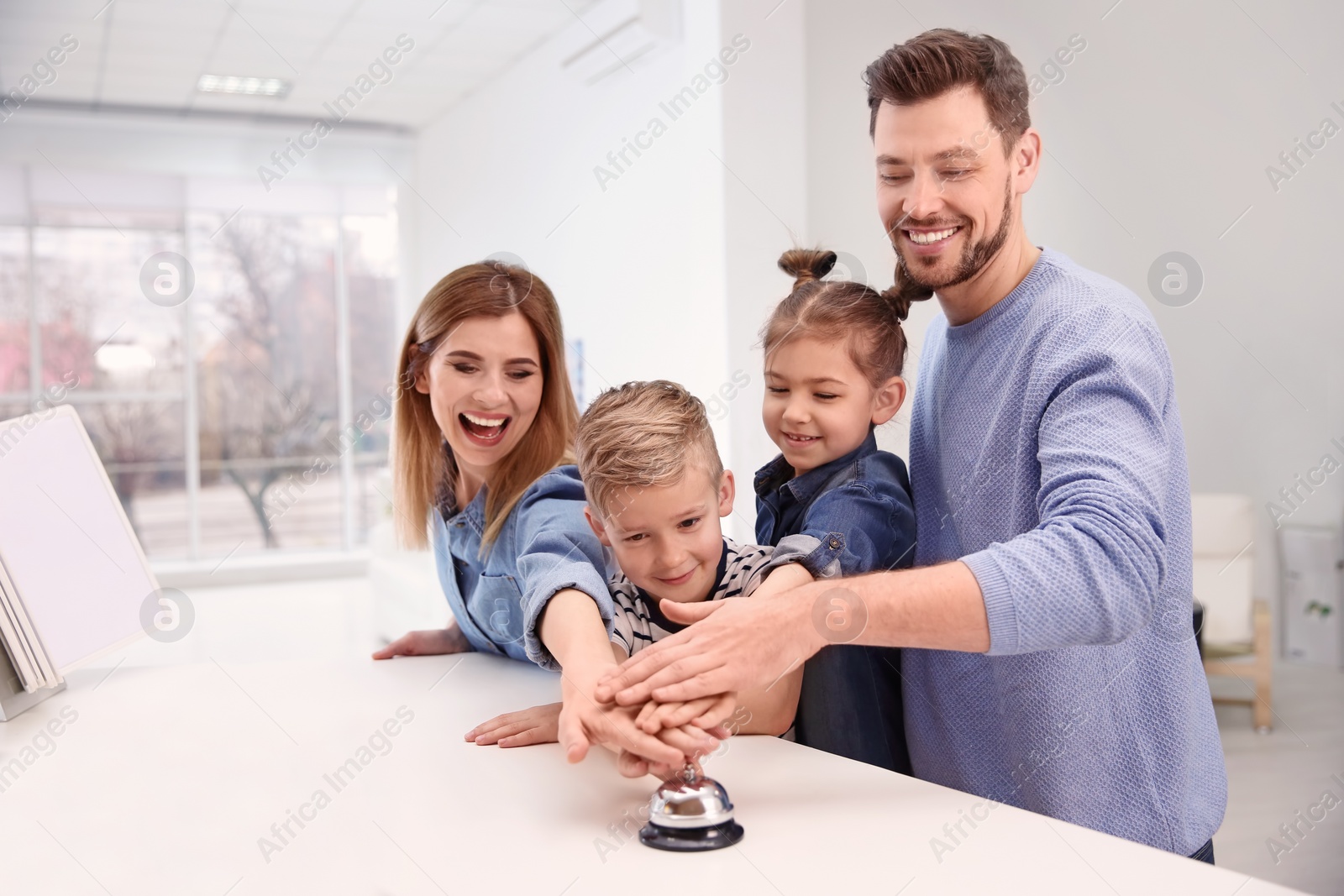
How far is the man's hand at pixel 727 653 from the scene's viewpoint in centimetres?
99

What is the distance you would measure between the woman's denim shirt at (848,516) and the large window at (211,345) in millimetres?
7260

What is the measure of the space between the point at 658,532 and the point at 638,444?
0.36 ft

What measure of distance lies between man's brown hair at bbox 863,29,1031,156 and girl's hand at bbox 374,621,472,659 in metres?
1.11

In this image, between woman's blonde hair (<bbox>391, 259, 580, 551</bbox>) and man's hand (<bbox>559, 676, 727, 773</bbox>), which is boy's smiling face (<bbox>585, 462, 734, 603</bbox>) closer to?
man's hand (<bbox>559, 676, 727, 773</bbox>)

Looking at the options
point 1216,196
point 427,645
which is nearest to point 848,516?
point 427,645

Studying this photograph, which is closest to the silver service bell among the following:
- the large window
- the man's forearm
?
the man's forearm

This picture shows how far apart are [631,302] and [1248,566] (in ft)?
9.94

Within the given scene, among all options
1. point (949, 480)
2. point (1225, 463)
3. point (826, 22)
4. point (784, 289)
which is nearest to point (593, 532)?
point (949, 480)

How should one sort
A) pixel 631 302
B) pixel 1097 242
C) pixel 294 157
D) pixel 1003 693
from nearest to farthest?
pixel 1003 693
pixel 1097 242
pixel 631 302
pixel 294 157

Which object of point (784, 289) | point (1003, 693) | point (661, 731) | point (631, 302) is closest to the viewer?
point (661, 731)

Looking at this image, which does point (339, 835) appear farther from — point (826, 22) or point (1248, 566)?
point (1248, 566)

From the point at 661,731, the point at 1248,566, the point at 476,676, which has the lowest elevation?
the point at 1248,566

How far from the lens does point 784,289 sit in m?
4.27

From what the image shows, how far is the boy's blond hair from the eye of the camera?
49.2 inches
